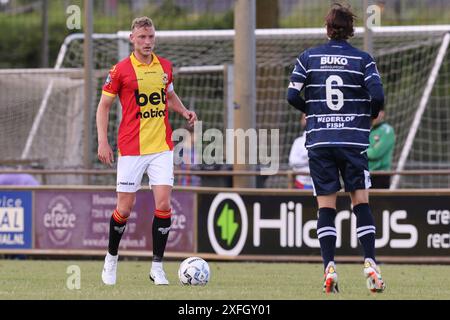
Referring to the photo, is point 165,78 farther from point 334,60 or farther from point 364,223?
point 364,223

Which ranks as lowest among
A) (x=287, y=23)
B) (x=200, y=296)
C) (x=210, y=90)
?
(x=200, y=296)

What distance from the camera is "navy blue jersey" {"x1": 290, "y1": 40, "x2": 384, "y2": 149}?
8.84m

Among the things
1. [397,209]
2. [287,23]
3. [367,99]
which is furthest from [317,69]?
[287,23]

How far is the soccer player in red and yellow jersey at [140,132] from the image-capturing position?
984 cm

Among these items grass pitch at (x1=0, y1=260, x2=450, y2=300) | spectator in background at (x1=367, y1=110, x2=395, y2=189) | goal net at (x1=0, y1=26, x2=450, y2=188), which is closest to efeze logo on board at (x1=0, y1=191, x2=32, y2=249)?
grass pitch at (x1=0, y1=260, x2=450, y2=300)

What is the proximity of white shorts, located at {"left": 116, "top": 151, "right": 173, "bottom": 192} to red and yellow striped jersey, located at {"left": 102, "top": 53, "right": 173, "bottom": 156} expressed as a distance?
56mm

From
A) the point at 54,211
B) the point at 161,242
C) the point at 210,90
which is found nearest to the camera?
the point at 161,242

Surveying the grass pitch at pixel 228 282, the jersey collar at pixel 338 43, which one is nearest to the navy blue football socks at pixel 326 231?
the grass pitch at pixel 228 282

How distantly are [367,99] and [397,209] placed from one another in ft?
16.0

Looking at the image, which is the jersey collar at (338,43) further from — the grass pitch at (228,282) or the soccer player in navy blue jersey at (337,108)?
the grass pitch at (228,282)

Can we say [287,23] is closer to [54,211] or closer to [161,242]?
[54,211]

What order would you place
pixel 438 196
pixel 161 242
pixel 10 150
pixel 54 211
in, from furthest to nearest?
1. pixel 10 150
2. pixel 54 211
3. pixel 438 196
4. pixel 161 242

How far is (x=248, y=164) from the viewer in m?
14.9

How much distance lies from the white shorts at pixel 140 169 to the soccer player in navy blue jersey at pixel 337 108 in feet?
4.79
